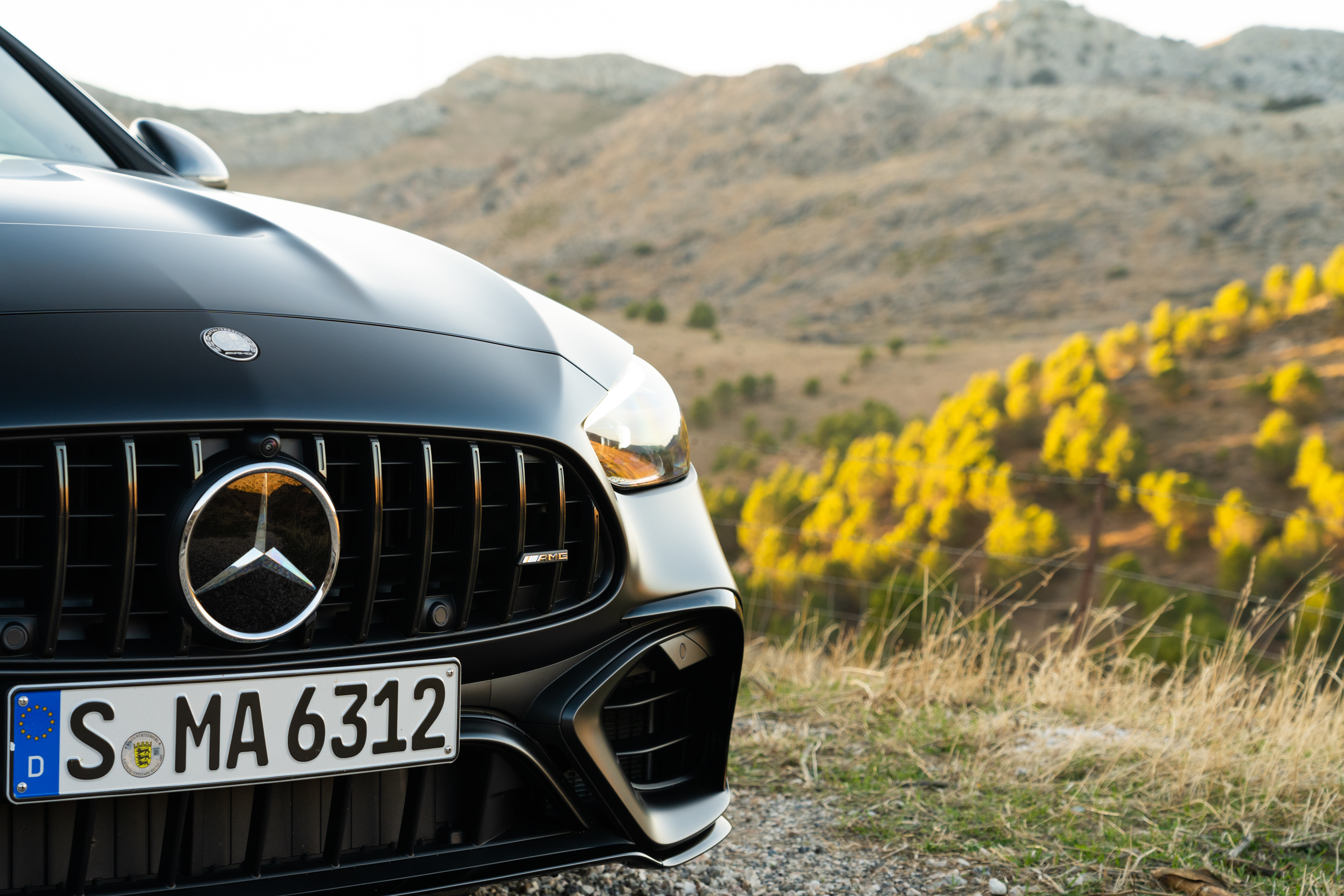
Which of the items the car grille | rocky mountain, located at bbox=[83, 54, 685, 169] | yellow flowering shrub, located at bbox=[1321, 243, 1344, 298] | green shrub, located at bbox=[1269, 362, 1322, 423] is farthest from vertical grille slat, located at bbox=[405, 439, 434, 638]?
rocky mountain, located at bbox=[83, 54, 685, 169]

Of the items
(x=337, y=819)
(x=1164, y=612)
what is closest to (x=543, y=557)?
(x=337, y=819)

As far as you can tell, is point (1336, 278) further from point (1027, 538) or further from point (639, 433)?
point (639, 433)

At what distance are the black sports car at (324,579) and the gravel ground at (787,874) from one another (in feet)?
1.24

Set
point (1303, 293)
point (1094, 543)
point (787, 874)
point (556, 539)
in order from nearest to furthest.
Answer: point (556, 539)
point (787, 874)
point (1094, 543)
point (1303, 293)

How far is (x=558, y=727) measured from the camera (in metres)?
1.44

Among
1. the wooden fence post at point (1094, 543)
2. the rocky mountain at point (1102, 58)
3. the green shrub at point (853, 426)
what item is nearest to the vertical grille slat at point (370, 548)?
the wooden fence post at point (1094, 543)

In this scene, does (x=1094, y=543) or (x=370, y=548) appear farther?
(x=1094, y=543)

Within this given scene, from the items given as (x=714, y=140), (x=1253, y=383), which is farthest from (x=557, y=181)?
(x=1253, y=383)

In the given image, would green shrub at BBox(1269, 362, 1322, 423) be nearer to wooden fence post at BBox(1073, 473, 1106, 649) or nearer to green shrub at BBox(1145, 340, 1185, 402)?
green shrub at BBox(1145, 340, 1185, 402)

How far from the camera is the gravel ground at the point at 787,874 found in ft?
6.47

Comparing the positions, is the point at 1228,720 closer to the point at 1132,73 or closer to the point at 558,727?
the point at 558,727

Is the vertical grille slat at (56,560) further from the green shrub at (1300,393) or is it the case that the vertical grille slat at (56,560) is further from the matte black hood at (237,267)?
the green shrub at (1300,393)

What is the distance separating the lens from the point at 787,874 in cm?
210

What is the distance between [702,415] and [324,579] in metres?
23.1
